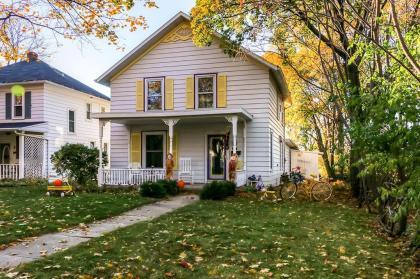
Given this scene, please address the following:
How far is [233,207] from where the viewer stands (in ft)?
38.2

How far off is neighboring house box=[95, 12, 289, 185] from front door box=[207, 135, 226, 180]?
46 millimetres

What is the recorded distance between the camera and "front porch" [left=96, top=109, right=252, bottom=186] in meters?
16.2

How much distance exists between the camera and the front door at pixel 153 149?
18516mm

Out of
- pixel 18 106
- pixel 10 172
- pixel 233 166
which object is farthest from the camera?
pixel 18 106

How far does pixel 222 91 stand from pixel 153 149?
443cm

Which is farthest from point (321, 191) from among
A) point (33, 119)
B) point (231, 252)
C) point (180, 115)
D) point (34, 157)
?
point (33, 119)

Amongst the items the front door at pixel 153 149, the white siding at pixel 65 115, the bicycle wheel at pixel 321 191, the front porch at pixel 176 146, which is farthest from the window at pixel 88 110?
the bicycle wheel at pixel 321 191

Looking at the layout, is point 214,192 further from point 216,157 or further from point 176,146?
point 176,146

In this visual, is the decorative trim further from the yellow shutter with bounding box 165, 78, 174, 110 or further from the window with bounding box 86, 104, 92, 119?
the window with bounding box 86, 104, 92, 119

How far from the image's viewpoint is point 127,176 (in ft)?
54.1

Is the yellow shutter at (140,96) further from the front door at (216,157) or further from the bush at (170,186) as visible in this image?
the bush at (170,186)

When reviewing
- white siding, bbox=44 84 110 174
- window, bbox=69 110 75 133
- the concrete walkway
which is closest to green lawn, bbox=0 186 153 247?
the concrete walkway

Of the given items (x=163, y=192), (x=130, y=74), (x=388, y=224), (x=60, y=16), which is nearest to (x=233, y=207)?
(x=163, y=192)

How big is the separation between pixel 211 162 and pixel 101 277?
12.9 m
